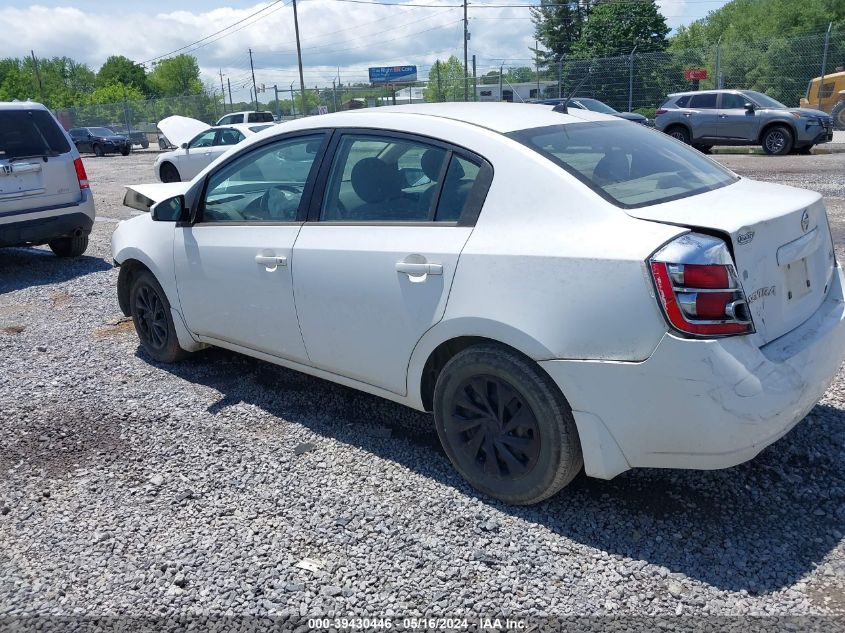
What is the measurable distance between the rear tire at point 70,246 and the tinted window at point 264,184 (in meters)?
5.58

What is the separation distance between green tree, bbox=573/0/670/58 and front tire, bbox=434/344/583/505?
49.3 metres

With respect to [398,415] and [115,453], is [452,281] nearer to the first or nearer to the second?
[398,415]

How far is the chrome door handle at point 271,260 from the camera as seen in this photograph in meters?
3.87

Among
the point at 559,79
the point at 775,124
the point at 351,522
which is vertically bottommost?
the point at 351,522

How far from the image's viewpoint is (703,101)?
63.8 ft

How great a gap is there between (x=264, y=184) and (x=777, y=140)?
56.4ft

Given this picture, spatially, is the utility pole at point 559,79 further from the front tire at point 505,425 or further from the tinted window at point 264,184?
the front tire at point 505,425

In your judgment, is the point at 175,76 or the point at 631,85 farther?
the point at 175,76

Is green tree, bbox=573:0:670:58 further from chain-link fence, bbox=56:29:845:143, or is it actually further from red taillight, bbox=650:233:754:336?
red taillight, bbox=650:233:754:336

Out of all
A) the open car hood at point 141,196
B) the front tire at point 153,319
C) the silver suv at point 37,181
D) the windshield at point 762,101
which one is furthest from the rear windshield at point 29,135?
the windshield at point 762,101

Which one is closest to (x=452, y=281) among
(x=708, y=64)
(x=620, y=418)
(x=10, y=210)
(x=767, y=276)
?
(x=620, y=418)

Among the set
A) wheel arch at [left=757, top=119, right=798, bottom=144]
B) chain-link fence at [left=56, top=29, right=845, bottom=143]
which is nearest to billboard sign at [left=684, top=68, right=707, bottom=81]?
chain-link fence at [left=56, top=29, right=845, bottom=143]

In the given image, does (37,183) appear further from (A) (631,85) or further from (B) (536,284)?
(A) (631,85)

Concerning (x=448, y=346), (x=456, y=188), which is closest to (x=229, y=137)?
(x=456, y=188)
